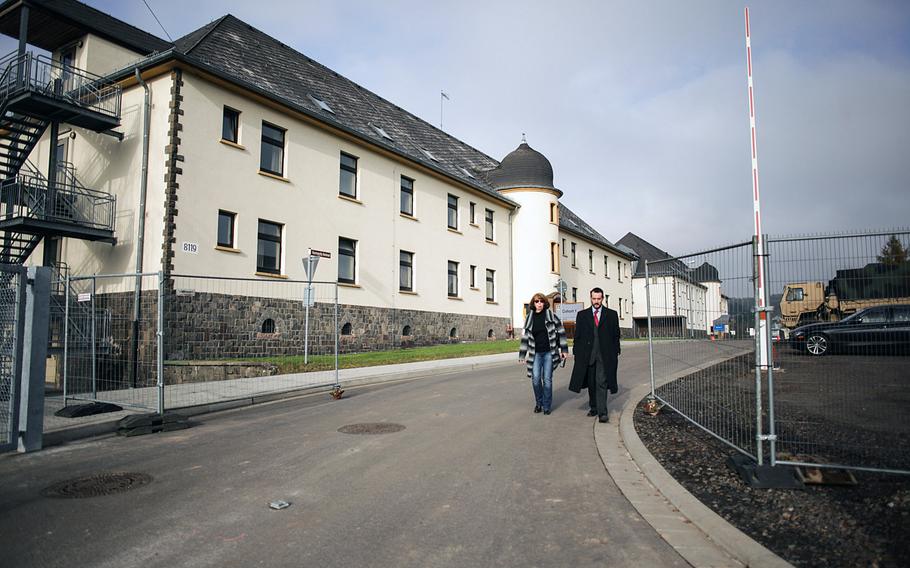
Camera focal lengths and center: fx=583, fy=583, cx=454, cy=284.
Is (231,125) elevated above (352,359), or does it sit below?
above

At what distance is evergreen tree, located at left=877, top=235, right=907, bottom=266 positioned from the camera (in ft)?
15.8

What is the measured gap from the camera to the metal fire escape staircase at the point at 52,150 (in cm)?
1609

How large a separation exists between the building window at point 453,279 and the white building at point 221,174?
93mm

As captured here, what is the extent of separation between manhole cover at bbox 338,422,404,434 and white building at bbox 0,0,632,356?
9.99 m

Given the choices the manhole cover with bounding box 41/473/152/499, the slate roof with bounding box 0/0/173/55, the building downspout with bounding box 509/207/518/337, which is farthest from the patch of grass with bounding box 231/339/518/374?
the slate roof with bounding box 0/0/173/55

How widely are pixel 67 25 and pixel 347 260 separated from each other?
1185 cm

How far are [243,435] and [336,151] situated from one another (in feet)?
53.4

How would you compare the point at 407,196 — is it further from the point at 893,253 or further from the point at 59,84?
the point at 893,253

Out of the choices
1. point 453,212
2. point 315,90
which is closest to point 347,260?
point 315,90

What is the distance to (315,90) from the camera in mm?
24953

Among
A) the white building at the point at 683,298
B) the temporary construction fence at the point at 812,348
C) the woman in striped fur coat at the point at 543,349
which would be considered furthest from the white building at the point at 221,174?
the temporary construction fence at the point at 812,348

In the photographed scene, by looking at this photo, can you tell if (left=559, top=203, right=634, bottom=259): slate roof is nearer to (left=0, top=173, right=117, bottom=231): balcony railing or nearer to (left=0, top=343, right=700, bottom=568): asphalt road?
(left=0, top=173, right=117, bottom=231): balcony railing

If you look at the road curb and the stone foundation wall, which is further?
the stone foundation wall

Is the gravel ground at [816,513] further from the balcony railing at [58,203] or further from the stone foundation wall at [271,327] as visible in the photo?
the balcony railing at [58,203]
